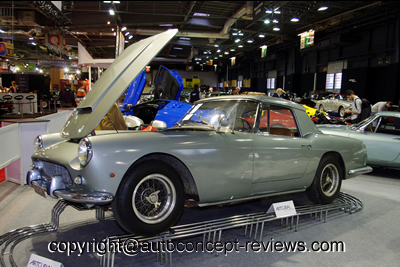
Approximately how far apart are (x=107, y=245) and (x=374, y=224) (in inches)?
129

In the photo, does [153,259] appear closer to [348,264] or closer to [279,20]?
[348,264]

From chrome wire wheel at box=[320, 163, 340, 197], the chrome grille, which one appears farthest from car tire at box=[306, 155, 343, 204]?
the chrome grille

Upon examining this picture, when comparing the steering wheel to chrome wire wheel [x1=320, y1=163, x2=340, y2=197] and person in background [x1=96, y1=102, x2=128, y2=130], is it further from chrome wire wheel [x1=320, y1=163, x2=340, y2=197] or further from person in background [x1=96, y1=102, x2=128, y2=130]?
person in background [x1=96, y1=102, x2=128, y2=130]

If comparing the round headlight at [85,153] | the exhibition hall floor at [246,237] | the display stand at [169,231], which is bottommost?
the exhibition hall floor at [246,237]

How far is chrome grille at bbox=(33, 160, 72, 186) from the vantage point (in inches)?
104

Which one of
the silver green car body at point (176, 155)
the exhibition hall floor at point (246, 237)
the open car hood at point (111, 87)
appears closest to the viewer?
the silver green car body at point (176, 155)

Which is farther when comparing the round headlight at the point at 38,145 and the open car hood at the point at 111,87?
the round headlight at the point at 38,145

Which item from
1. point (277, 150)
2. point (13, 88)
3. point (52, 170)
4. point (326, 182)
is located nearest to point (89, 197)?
point (52, 170)

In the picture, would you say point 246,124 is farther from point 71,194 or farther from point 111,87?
point 71,194

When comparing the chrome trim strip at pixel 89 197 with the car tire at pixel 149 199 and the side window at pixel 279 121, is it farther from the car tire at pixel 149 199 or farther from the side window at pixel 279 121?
the side window at pixel 279 121

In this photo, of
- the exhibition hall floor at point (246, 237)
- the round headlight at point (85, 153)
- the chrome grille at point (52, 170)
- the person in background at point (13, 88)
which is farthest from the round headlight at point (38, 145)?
the person in background at point (13, 88)

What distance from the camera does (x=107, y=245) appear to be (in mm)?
2338

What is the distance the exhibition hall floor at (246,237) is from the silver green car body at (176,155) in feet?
1.55

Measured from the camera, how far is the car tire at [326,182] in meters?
3.98
